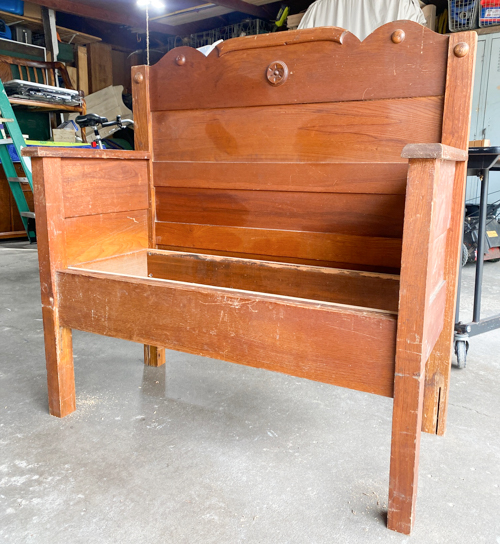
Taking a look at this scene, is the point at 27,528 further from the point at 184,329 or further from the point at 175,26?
the point at 175,26

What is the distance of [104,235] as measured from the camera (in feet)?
5.17

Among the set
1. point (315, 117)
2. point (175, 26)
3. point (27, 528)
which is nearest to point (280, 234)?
point (315, 117)

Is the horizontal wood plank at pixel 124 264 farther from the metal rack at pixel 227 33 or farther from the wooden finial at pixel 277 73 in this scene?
the metal rack at pixel 227 33

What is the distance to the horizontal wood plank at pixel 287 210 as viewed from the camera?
1400 mm

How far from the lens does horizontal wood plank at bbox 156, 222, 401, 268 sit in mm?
1431

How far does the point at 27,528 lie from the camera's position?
3.33 ft

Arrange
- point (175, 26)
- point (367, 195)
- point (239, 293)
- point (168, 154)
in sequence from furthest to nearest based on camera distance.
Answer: point (175, 26) < point (168, 154) < point (367, 195) < point (239, 293)

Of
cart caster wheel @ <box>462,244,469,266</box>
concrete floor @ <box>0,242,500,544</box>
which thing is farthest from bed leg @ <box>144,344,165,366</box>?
cart caster wheel @ <box>462,244,469,266</box>

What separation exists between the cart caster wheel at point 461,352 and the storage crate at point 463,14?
388 centimetres

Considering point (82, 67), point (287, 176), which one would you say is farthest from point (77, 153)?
point (82, 67)

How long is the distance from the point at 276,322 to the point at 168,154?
869mm

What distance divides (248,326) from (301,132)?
65 cm

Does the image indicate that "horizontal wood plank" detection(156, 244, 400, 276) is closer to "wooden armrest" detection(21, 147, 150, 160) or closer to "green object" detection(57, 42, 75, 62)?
"wooden armrest" detection(21, 147, 150, 160)

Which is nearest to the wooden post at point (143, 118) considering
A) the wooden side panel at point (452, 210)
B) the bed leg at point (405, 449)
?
the wooden side panel at point (452, 210)
